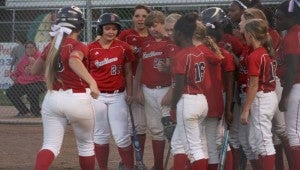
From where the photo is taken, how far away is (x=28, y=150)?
34.1ft

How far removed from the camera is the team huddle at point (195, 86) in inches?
261

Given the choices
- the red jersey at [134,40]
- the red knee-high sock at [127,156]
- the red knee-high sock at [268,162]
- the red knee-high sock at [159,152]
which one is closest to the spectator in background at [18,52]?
the red jersey at [134,40]

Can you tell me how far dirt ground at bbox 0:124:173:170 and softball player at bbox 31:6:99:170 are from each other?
7.01ft

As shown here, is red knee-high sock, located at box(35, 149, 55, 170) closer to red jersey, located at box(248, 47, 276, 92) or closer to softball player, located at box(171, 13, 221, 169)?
softball player, located at box(171, 13, 221, 169)

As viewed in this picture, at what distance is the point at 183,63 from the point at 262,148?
1.15 m

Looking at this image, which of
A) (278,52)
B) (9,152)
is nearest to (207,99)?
(278,52)

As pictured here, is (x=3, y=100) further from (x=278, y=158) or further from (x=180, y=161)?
(x=180, y=161)

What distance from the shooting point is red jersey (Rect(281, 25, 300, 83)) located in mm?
6930

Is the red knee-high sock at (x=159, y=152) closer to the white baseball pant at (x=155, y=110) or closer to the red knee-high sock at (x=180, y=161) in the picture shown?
the white baseball pant at (x=155, y=110)

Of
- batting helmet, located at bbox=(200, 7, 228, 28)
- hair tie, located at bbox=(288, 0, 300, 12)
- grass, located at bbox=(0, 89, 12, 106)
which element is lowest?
grass, located at bbox=(0, 89, 12, 106)

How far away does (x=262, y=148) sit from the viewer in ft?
22.3

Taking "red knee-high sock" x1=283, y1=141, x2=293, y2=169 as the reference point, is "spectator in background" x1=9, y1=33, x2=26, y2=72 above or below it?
above

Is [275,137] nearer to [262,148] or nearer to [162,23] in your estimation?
[262,148]

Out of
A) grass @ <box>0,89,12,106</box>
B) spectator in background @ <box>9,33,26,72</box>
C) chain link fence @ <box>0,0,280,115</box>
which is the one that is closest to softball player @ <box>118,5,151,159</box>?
chain link fence @ <box>0,0,280,115</box>
